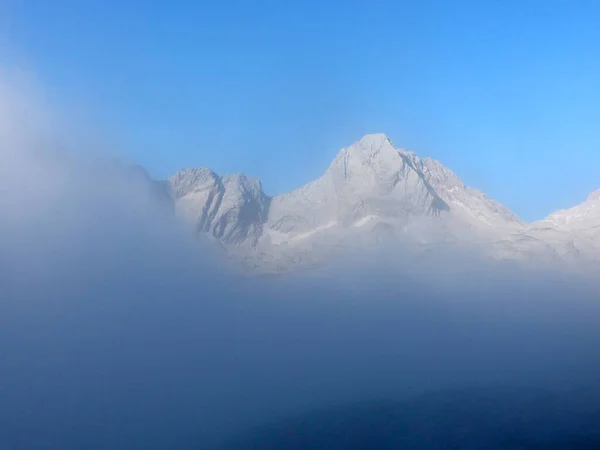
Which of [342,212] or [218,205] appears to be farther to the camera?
[342,212]

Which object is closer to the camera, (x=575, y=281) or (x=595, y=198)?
(x=575, y=281)

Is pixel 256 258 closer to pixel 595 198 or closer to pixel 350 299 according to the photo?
pixel 350 299

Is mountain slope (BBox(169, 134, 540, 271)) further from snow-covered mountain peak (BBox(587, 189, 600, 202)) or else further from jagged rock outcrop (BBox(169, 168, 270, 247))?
snow-covered mountain peak (BBox(587, 189, 600, 202))

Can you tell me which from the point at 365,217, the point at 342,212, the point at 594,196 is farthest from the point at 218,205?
the point at 594,196

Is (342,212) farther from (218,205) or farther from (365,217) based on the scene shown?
(218,205)

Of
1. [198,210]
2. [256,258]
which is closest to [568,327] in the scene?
[256,258]

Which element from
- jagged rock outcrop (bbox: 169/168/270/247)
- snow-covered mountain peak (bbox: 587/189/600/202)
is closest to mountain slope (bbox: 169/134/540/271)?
jagged rock outcrop (bbox: 169/168/270/247)

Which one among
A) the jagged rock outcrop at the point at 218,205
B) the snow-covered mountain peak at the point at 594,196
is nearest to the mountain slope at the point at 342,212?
the jagged rock outcrop at the point at 218,205

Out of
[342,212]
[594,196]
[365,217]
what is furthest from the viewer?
[594,196]
